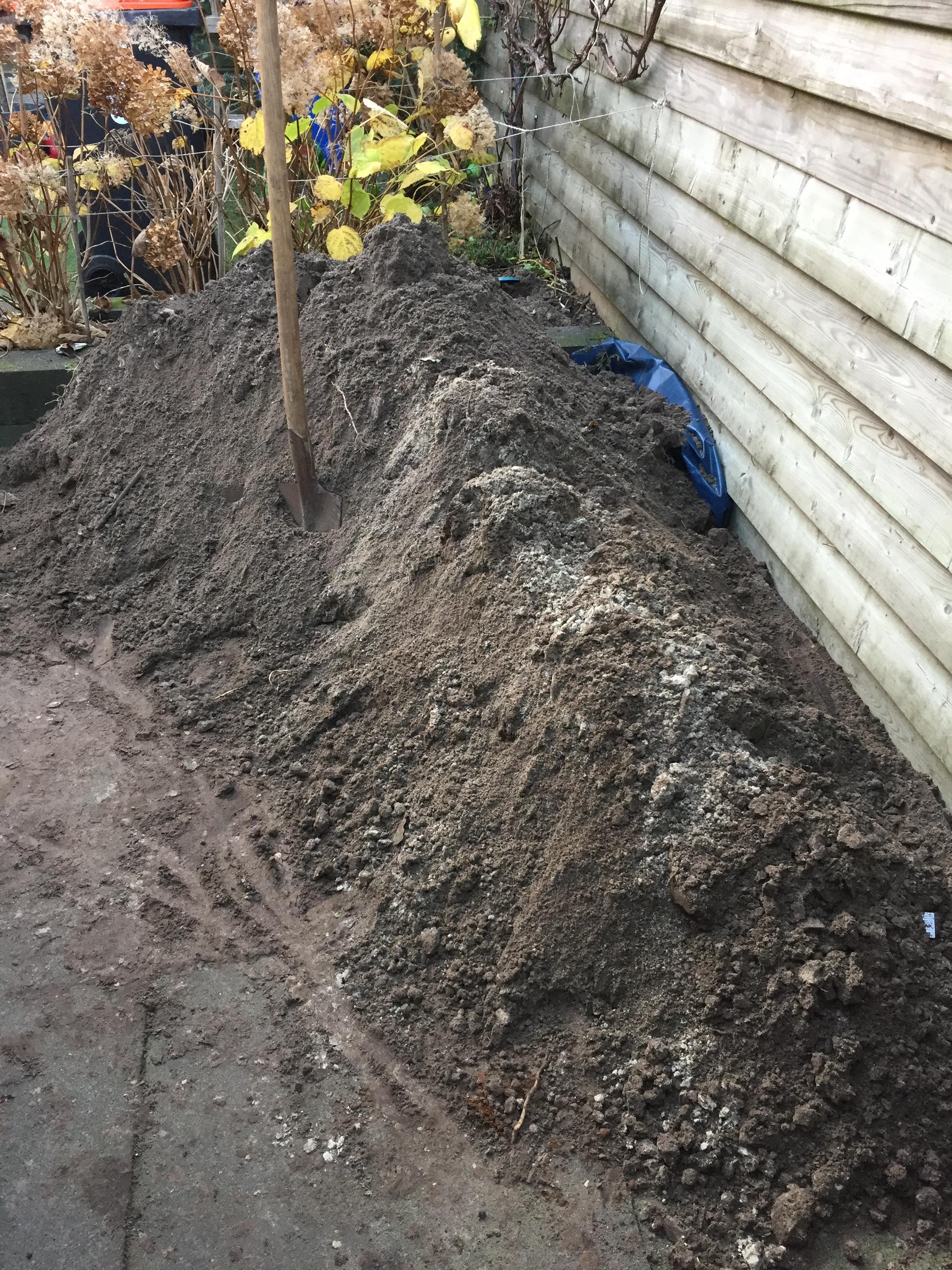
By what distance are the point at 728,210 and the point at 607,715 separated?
7.84 feet

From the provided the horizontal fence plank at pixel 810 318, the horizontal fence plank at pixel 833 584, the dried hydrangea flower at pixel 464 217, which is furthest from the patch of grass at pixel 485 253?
the horizontal fence plank at pixel 833 584

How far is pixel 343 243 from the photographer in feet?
15.1

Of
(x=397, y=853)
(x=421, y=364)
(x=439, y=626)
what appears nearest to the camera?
(x=397, y=853)

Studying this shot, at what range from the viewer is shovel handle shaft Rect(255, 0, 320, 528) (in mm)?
2900

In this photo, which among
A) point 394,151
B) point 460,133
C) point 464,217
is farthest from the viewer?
point 464,217

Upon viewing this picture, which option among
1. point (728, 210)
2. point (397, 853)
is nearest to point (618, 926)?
point (397, 853)

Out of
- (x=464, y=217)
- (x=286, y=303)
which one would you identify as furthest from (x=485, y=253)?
(x=286, y=303)

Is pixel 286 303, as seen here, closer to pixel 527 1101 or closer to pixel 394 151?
pixel 394 151

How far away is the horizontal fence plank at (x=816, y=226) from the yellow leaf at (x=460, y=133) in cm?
82

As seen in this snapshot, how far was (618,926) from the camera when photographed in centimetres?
211

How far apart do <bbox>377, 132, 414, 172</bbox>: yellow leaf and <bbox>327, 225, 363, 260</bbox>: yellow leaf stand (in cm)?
37

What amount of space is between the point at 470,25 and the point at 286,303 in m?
2.58

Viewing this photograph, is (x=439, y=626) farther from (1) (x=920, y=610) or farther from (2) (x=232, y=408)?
(2) (x=232, y=408)

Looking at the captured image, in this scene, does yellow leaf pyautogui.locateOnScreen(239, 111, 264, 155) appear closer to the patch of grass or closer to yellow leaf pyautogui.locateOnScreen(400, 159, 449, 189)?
yellow leaf pyautogui.locateOnScreen(400, 159, 449, 189)
